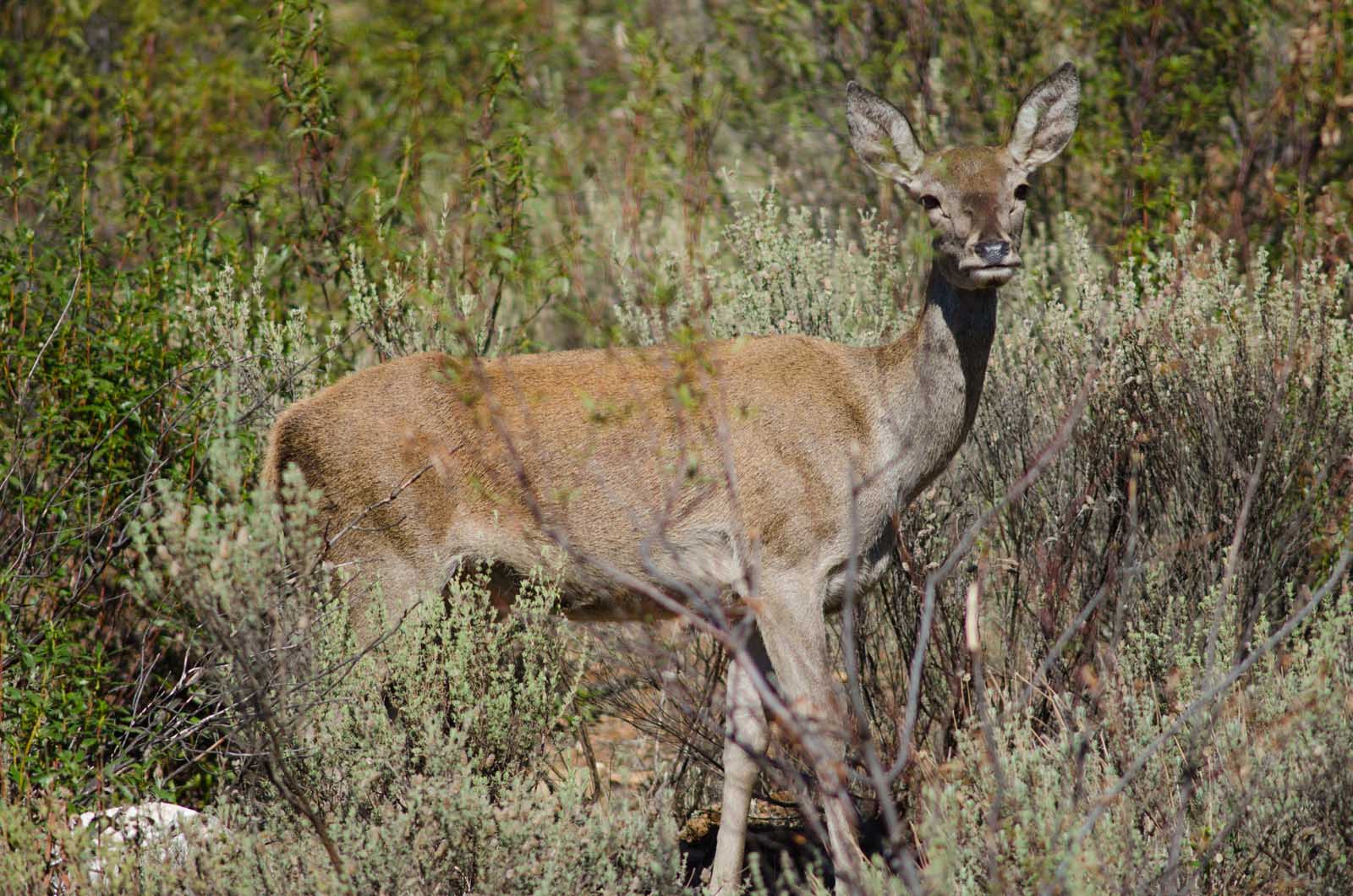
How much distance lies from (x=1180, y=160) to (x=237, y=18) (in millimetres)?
6211

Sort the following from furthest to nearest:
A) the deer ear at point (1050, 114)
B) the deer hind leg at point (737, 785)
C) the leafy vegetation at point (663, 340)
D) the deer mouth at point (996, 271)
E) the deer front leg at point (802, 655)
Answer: the deer ear at point (1050, 114)
the deer hind leg at point (737, 785)
the deer front leg at point (802, 655)
the deer mouth at point (996, 271)
the leafy vegetation at point (663, 340)

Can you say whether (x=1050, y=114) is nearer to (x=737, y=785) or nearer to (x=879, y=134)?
(x=879, y=134)

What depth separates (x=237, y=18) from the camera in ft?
34.9

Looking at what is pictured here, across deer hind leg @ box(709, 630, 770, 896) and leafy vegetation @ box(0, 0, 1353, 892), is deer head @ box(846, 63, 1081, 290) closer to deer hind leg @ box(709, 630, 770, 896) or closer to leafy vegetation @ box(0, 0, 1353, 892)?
leafy vegetation @ box(0, 0, 1353, 892)

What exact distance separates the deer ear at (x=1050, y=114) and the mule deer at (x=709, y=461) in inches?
2.2

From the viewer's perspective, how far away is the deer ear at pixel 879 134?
546cm

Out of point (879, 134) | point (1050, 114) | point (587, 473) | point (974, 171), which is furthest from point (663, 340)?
point (1050, 114)

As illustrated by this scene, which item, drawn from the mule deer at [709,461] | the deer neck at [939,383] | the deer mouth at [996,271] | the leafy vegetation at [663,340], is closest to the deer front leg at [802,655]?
the mule deer at [709,461]


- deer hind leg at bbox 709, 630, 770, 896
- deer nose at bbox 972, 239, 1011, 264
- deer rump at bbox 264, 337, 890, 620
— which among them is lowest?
deer hind leg at bbox 709, 630, 770, 896

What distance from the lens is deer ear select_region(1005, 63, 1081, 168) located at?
5.60m

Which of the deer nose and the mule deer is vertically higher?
the deer nose

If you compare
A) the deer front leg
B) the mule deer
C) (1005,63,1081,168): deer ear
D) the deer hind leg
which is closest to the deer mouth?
the mule deer

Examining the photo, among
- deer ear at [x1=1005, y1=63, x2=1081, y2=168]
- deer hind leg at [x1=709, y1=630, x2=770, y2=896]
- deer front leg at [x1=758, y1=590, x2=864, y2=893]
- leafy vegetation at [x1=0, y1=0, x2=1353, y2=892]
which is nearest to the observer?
leafy vegetation at [x1=0, y1=0, x2=1353, y2=892]

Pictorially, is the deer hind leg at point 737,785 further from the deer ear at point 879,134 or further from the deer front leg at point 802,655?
the deer ear at point 879,134
